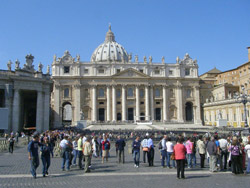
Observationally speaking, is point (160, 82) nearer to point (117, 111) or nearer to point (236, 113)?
point (117, 111)

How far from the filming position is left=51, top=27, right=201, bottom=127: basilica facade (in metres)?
63.9

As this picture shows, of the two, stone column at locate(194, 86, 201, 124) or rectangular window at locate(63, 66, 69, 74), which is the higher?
rectangular window at locate(63, 66, 69, 74)

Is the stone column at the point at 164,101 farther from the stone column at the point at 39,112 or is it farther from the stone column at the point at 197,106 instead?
the stone column at the point at 39,112

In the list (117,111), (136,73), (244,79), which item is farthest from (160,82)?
(244,79)

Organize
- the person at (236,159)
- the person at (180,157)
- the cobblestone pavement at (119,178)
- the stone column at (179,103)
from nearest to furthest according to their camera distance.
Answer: the cobblestone pavement at (119,178) < the person at (180,157) < the person at (236,159) < the stone column at (179,103)

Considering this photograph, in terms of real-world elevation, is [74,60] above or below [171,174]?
above

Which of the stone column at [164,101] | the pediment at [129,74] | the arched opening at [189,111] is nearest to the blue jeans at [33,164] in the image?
the pediment at [129,74]

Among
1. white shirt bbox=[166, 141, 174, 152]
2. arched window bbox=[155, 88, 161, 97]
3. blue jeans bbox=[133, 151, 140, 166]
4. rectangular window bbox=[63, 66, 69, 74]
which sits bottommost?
blue jeans bbox=[133, 151, 140, 166]

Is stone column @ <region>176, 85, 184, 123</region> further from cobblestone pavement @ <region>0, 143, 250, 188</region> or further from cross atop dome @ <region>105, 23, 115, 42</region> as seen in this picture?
cobblestone pavement @ <region>0, 143, 250, 188</region>

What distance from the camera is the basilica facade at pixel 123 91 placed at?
6394 centimetres

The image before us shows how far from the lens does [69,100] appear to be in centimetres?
6400

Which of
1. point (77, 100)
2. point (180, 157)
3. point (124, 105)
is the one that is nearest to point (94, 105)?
point (77, 100)

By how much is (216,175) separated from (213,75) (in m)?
74.3

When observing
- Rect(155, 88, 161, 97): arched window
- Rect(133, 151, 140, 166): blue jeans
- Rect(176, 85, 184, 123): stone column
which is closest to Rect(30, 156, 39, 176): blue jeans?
Rect(133, 151, 140, 166): blue jeans
